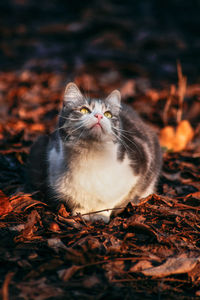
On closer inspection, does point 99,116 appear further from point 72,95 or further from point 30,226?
point 30,226

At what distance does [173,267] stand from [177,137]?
2.24 meters

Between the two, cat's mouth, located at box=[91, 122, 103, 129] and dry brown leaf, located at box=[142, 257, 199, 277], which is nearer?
dry brown leaf, located at box=[142, 257, 199, 277]

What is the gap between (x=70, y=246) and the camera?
1.90m

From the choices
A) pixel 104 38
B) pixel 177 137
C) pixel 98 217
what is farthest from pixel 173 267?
pixel 104 38

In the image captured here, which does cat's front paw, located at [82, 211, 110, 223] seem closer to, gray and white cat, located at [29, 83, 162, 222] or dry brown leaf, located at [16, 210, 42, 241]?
gray and white cat, located at [29, 83, 162, 222]

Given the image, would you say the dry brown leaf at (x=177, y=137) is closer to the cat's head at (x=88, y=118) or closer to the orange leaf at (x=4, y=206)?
the cat's head at (x=88, y=118)

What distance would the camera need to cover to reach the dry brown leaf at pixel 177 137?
12.5ft

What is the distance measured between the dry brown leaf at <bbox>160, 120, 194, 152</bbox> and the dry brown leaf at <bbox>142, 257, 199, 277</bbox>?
6.93 ft

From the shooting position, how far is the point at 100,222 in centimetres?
234

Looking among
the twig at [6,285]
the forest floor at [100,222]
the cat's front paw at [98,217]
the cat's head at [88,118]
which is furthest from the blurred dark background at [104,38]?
the twig at [6,285]

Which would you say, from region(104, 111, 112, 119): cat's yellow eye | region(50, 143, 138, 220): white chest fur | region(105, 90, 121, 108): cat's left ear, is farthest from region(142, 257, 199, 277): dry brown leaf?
region(105, 90, 121, 108): cat's left ear

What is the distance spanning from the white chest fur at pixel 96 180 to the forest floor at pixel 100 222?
177mm

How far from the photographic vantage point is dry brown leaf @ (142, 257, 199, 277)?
1.69 m

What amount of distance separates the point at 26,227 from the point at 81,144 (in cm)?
70
